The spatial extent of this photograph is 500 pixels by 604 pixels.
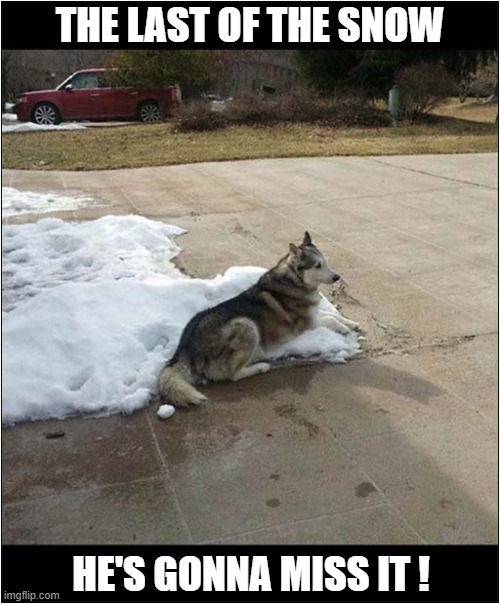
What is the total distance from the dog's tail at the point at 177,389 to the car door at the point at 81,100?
17.8m

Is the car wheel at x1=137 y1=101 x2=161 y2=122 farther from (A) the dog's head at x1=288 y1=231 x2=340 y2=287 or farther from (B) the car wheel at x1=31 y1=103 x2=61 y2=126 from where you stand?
(A) the dog's head at x1=288 y1=231 x2=340 y2=287

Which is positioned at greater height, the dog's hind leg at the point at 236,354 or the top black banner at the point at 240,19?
the top black banner at the point at 240,19

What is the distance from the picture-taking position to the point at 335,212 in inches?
296

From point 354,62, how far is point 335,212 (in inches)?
636

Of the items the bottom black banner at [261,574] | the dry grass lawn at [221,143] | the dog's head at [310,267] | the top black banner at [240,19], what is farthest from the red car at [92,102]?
the bottom black banner at [261,574]

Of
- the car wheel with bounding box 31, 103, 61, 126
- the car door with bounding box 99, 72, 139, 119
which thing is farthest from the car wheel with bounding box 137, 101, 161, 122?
the car wheel with bounding box 31, 103, 61, 126

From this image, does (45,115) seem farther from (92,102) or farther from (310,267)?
(310,267)

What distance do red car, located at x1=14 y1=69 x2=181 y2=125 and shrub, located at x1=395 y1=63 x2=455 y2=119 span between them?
7.35 meters

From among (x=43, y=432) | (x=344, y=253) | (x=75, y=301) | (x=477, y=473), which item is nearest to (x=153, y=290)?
(x=75, y=301)

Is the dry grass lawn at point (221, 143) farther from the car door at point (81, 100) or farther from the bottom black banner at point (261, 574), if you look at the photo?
the bottom black banner at point (261, 574)

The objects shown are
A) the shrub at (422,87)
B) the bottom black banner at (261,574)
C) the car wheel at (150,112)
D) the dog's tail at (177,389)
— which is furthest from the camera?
the car wheel at (150,112)

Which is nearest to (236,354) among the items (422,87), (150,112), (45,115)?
(422,87)

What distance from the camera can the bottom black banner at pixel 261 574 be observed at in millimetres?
2250

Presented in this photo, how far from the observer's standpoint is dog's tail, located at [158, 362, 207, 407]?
3273 mm
